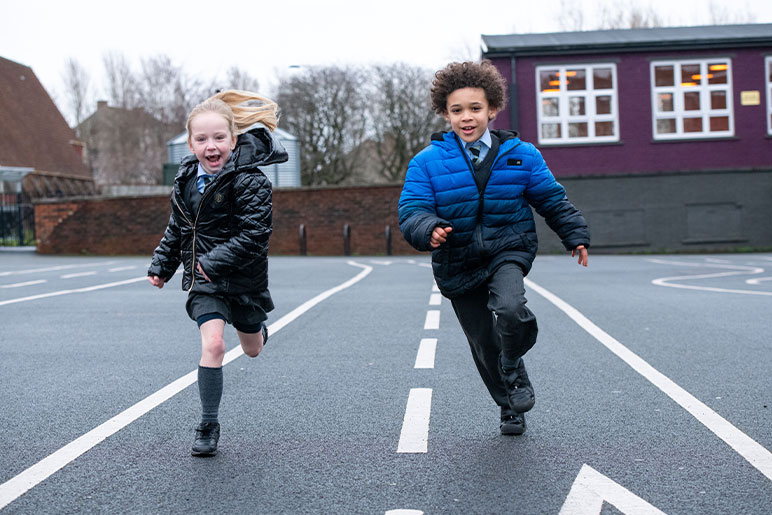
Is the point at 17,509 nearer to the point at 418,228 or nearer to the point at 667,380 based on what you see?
the point at 418,228

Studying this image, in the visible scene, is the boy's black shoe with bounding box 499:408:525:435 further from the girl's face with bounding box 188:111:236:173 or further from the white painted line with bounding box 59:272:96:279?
the white painted line with bounding box 59:272:96:279

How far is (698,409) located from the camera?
17.0 ft

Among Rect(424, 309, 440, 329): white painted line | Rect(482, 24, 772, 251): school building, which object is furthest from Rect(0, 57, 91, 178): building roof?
Rect(424, 309, 440, 329): white painted line

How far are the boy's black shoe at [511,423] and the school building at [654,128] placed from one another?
23822 millimetres

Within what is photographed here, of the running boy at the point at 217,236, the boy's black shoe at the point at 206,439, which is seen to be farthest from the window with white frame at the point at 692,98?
the boy's black shoe at the point at 206,439

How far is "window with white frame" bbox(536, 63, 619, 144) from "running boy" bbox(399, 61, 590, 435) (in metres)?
24.6

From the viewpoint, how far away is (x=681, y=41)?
28.4 meters

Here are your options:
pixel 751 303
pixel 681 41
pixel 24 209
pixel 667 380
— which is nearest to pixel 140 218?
pixel 24 209

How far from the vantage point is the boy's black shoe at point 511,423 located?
181 inches

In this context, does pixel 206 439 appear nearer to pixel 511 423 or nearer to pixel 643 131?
pixel 511 423

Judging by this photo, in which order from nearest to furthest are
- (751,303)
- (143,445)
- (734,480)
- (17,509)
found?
(17,509) → (734,480) → (143,445) → (751,303)

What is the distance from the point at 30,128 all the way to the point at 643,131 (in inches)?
1161

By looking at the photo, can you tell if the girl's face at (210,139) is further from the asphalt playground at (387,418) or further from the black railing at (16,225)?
the black railing at (16,225)

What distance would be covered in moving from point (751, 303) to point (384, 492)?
8374mm
